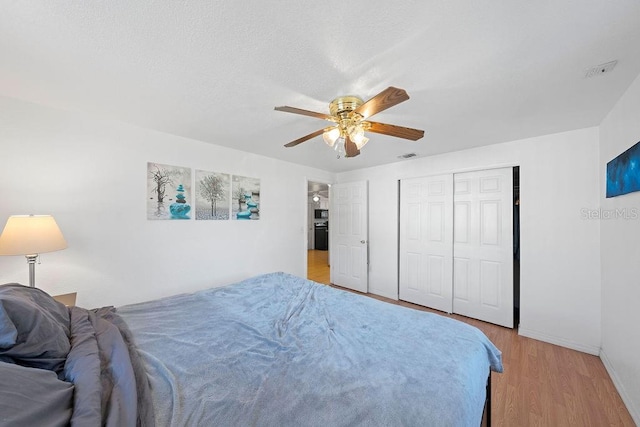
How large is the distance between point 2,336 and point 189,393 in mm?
642

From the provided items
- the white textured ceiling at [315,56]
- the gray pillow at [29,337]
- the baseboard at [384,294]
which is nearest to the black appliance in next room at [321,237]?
the baseboard at [384,294]

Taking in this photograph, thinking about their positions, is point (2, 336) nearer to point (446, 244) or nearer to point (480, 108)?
point (480, 108)

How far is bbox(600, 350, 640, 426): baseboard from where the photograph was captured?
159cm

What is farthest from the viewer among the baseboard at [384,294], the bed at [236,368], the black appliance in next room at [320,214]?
the black appliance in next room at [320,214]

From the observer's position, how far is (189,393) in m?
0.96

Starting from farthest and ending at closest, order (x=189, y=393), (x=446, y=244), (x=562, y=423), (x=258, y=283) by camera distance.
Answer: (x=446, y=244)
(x=258, y=283)
(x=562, y=423)
(x=189, y=393)

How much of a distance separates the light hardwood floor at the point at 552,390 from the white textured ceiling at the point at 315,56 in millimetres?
2193

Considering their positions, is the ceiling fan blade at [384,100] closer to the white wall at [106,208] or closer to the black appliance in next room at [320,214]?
the white wall at [106,208]

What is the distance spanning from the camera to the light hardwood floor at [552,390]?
5.34 ft

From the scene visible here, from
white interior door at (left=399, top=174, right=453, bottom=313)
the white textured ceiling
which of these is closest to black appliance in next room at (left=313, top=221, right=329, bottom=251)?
white interior door at (left=399, top=174, right=453, bottom=313)

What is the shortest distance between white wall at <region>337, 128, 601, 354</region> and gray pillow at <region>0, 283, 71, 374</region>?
10.5 ft

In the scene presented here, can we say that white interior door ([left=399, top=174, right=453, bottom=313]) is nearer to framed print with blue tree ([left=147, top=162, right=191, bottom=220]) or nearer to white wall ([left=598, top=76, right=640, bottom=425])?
white wall ([left=598, top=76, right=640, bottom=425])

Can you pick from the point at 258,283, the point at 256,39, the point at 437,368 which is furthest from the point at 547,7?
the point at 258,283

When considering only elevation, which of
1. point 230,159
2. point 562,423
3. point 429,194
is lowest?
point 562,423
